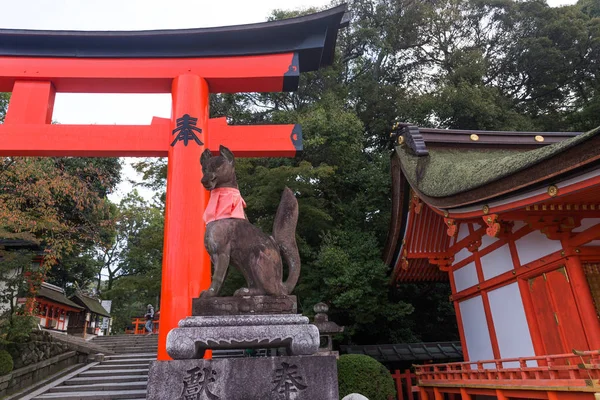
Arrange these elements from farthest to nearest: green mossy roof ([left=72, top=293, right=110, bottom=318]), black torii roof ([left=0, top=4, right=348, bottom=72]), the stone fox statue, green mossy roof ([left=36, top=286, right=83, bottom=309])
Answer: green mossy roof ([left=72, top=293, right=110, bottom=318]), green mossy roof ([left=36, top=286, right=83, bottom=309]), black torii roof ([left=0, top=4, right=348, bottom=72]), the stone fox statue

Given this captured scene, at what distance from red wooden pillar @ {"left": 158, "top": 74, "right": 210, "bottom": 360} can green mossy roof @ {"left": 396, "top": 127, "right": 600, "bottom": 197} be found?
386cm

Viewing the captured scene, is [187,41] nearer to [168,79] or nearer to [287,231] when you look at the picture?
[168,79]

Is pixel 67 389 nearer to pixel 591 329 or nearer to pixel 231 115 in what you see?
pixel 591 329

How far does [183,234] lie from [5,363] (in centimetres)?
557

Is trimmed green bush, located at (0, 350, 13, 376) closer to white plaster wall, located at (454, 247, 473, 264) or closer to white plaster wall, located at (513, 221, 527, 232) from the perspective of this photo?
white plaster wall, located at (454, 247, 473, 264)

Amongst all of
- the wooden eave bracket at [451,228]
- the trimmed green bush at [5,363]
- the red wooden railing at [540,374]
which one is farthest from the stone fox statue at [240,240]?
the trimmed green bush at [5,363]

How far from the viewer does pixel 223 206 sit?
3164 mm

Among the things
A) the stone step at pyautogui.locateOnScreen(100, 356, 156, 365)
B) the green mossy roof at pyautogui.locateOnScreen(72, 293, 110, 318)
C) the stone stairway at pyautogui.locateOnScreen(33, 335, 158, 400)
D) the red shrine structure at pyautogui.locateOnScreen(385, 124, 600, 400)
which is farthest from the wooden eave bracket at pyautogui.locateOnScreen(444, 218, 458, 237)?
the green mossy roof at pyautogui.locateOnScreen(72, 293, 110, 318)

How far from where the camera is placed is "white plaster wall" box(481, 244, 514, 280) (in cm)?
656

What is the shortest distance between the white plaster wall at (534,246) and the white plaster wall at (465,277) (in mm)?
1544

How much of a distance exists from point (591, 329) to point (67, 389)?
31.4 feet

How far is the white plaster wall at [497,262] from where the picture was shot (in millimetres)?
6559

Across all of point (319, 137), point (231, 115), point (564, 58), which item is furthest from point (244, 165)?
point (564, 58)

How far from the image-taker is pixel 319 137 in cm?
1173
